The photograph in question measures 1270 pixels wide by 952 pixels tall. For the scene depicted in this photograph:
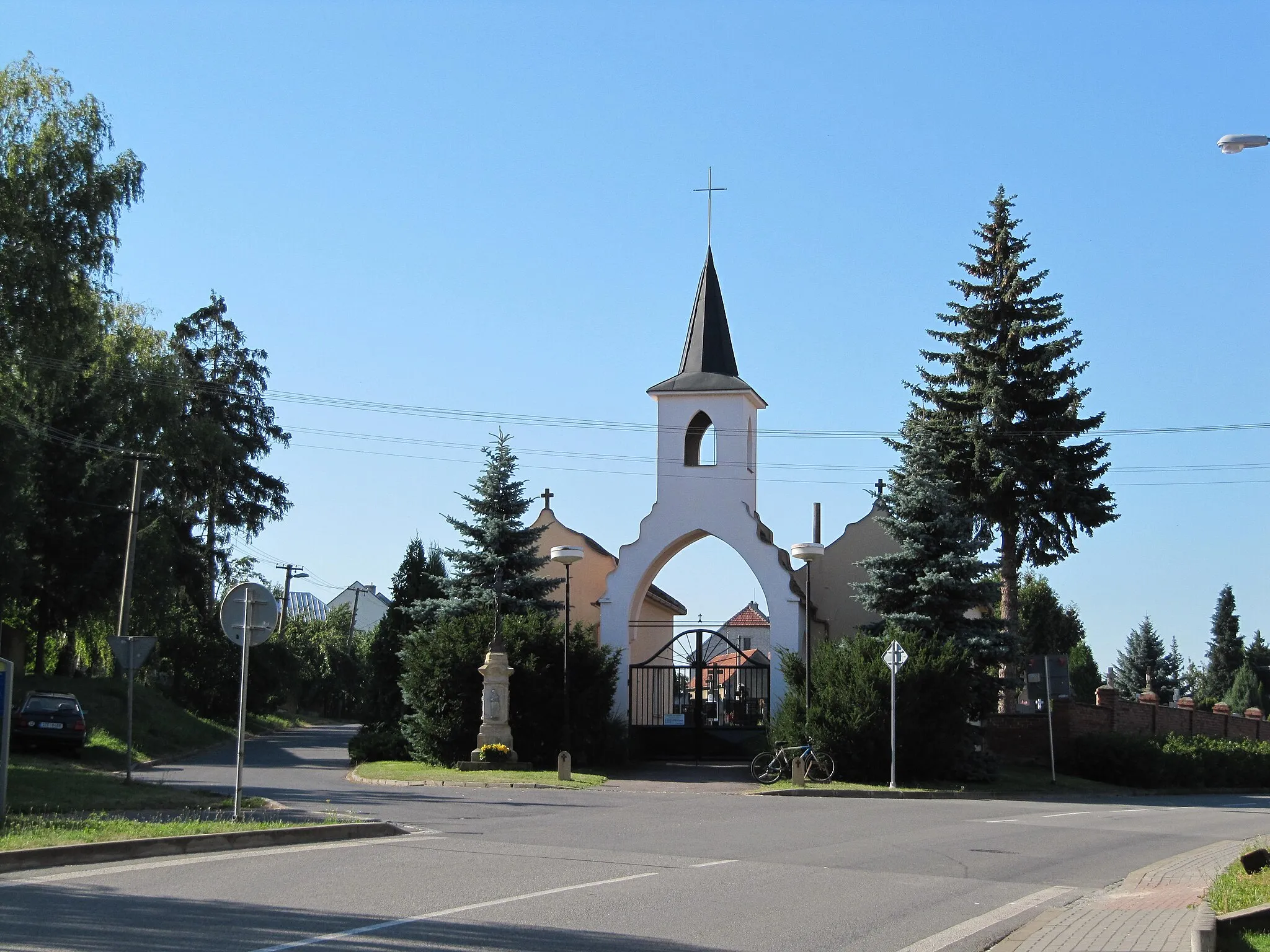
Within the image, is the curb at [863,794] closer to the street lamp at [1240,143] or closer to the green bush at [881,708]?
the green bush at [881,708]

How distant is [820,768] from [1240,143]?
58.0 ft

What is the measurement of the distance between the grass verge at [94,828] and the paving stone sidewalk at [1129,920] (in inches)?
321

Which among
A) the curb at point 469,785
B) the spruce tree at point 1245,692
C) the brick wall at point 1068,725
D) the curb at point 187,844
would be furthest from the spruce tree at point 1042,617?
the curb at point 187,844

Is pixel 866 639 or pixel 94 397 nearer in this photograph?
pixel 866 639

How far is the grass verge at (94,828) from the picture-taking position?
492 inches

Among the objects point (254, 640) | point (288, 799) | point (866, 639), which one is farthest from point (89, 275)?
point (866, 639)

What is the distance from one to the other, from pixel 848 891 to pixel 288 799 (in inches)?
444

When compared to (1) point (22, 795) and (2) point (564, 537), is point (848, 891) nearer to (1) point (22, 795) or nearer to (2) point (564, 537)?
(1) point (22, 795)

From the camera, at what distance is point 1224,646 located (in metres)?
89.3

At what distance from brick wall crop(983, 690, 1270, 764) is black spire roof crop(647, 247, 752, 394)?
36.5 ft

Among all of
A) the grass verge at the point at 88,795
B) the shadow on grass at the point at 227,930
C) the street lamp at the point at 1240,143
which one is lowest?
the shadow on grass at the point at 227,930

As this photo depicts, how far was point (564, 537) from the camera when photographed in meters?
39.1

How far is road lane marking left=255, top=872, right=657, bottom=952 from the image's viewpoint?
27.0 feet

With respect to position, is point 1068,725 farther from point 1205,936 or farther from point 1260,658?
point 1260,658
